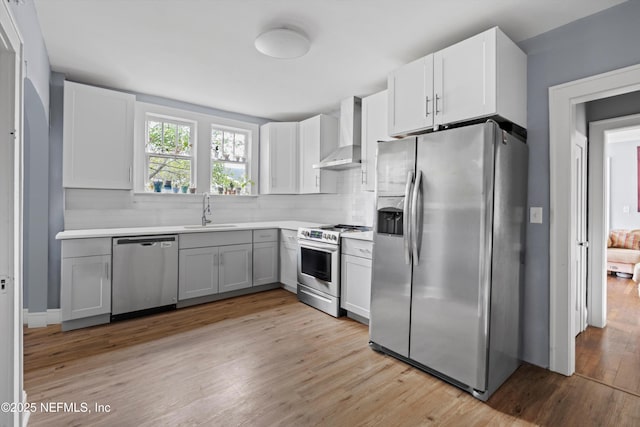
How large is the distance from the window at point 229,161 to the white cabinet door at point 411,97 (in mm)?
2784

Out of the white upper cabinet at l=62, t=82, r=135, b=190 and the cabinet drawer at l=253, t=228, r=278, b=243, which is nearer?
the white upper cabinet at l=62, t=82, r=135, b=190

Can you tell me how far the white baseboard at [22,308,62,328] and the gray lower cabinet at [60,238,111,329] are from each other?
1.31ft

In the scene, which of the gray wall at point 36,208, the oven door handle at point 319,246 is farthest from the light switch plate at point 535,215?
the gray wall at point 36,208

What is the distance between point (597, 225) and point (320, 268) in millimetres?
2881

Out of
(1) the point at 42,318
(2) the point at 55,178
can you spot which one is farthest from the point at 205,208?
(1) the point at 42,318

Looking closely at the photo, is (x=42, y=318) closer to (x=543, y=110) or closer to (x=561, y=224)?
(x=561, y=224)

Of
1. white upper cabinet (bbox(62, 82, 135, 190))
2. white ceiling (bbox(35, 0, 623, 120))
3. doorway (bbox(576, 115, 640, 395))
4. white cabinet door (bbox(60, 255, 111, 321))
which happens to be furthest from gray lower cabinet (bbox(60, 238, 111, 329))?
doorway (bbox(576, 115, 640, 395))

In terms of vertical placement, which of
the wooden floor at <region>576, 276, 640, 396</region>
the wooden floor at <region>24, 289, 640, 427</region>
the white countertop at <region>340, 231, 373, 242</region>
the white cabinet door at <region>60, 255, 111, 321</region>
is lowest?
the wooden floor at <region>24, 289, 640, 427</region>

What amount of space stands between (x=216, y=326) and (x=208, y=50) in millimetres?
2593

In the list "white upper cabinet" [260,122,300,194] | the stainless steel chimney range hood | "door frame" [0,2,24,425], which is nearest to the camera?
"door frame" [0,2,24,425]

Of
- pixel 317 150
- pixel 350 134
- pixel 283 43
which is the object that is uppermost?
pixel 283 43

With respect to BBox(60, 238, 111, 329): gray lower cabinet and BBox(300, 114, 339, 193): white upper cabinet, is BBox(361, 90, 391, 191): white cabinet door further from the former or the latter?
BBox(60, 238, 111, 329): gray lower cabinet

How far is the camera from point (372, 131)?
11.7 ft

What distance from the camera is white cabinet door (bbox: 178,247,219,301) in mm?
3664
